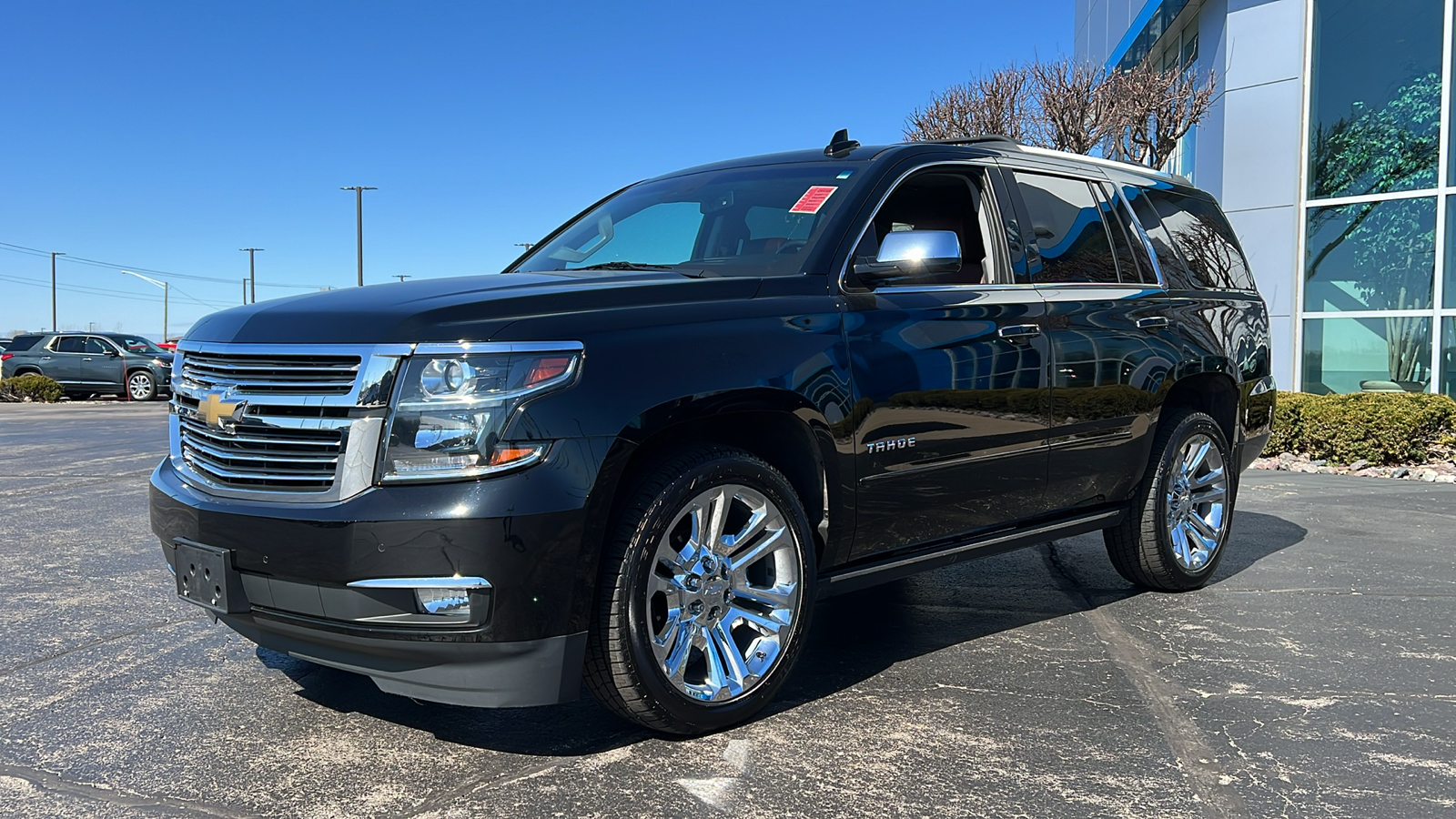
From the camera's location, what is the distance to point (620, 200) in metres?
5.21

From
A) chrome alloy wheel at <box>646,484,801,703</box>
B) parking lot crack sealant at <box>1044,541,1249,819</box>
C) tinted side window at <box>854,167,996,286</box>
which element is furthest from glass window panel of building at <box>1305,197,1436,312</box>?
chrome alloy wheel at <box>646,484,801,703</box>

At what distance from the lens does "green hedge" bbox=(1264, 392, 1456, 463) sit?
1081cm

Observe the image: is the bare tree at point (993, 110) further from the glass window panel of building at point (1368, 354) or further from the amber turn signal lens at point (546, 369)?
the amber turn signal lens at point (546, 369)

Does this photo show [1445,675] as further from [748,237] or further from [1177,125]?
[1177,125]

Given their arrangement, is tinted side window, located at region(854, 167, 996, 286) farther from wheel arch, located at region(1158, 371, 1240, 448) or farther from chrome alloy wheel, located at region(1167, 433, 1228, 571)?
chrome alloy wheel, located at region(1167, 433, 1228, 571)

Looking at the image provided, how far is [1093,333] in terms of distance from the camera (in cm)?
488

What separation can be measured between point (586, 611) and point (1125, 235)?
3.40 m

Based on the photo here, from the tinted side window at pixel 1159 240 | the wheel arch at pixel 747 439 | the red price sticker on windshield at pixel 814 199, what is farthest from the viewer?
the tinted side window at pixel 1159 240

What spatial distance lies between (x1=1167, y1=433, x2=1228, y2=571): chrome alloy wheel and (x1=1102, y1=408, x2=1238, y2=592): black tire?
2 centimetres

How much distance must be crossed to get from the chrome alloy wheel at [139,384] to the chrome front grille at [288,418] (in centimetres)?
2601

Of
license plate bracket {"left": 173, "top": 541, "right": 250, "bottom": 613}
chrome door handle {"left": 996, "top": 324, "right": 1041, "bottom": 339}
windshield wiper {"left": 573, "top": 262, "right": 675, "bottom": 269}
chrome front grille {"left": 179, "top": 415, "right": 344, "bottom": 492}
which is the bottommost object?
license plate bracket {"left": 173, "top": 541, "right": 250, "bottom": 613}

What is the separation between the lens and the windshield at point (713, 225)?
418cm

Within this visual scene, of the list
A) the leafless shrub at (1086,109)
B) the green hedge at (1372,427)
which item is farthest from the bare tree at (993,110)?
the green hedge at (1372,427)

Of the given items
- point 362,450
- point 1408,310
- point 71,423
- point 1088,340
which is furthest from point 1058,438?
point 71,423
